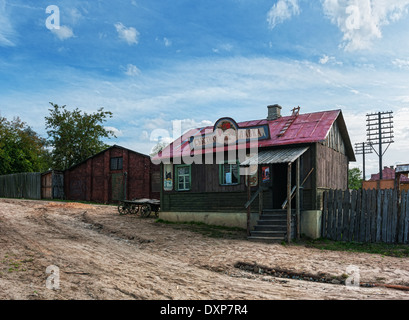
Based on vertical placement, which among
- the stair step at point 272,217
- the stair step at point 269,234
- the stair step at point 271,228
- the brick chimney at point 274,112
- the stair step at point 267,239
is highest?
the brick chimney at point 274,112

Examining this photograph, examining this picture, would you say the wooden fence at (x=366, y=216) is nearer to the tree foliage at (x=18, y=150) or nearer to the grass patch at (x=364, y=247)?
the grass patch at (x=364, y=247)

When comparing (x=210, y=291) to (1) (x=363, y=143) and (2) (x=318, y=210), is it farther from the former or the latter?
(1) (x=363, y=143)

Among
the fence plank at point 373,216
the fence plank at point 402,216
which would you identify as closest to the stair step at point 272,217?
the fence plank at point 373,216

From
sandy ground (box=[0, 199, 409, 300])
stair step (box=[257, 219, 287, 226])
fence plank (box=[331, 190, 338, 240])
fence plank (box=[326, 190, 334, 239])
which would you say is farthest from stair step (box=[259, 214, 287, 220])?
fence plank (box=[331, 190, 338, 240])

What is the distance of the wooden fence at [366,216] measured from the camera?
13.1 m

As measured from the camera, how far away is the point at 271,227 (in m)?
14.3

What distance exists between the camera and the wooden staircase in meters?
13.7

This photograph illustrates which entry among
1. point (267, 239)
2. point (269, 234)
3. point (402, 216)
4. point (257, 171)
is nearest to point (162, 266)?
point (267, 239)

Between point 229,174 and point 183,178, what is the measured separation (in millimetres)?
2758

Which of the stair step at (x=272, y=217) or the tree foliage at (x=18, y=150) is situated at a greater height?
the tree foliage at (x=18, y=150)

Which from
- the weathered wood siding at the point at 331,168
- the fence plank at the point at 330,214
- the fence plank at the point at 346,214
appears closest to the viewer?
the fence plank at the point at 346,214

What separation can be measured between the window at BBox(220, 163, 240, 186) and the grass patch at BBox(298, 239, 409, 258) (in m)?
4.57

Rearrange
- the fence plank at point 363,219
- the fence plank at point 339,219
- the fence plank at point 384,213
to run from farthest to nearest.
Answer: the fence plank at point 339,219
the fence plank at point 363,219
the fence plank at point 384,213

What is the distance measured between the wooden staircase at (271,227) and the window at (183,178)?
4.68m
